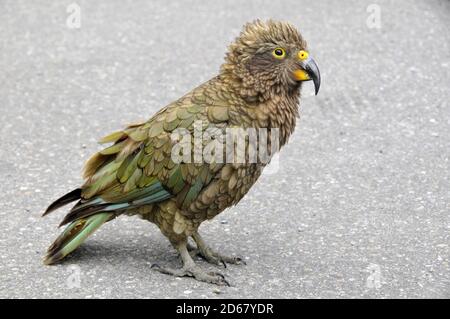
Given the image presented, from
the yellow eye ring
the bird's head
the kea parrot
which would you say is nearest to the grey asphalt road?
the kea parrot

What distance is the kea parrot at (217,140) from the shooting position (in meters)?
4.50

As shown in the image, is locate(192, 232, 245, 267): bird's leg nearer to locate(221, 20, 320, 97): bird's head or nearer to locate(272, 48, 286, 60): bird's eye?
locate(221, 20, 320, 97): bird's head

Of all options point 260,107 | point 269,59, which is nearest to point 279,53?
point 269,59

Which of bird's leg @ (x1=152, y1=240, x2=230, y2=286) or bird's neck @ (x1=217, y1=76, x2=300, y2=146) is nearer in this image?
bird's neck @ (x1=217, y1=76, x2=300, y2=146)

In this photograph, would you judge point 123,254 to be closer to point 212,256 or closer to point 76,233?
point 76,233

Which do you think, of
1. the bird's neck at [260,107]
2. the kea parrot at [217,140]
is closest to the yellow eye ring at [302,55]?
the kea parrot at [217,140]

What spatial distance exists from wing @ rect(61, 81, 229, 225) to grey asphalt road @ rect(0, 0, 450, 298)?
47 cm

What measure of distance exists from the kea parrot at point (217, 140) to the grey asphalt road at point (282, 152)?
0.39 meters

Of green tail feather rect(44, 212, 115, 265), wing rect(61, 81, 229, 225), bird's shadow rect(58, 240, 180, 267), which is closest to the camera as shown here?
wing rect(61, 81, 229, 225)

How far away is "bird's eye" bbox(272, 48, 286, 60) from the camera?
14.8 feet

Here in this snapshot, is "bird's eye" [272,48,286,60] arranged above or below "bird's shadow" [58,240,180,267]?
above

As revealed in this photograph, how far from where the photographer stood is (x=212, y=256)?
16.2 feet

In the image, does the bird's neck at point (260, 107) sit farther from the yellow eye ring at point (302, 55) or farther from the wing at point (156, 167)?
the yellow eye ring at point (302, 55)

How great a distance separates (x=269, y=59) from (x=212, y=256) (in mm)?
1270
